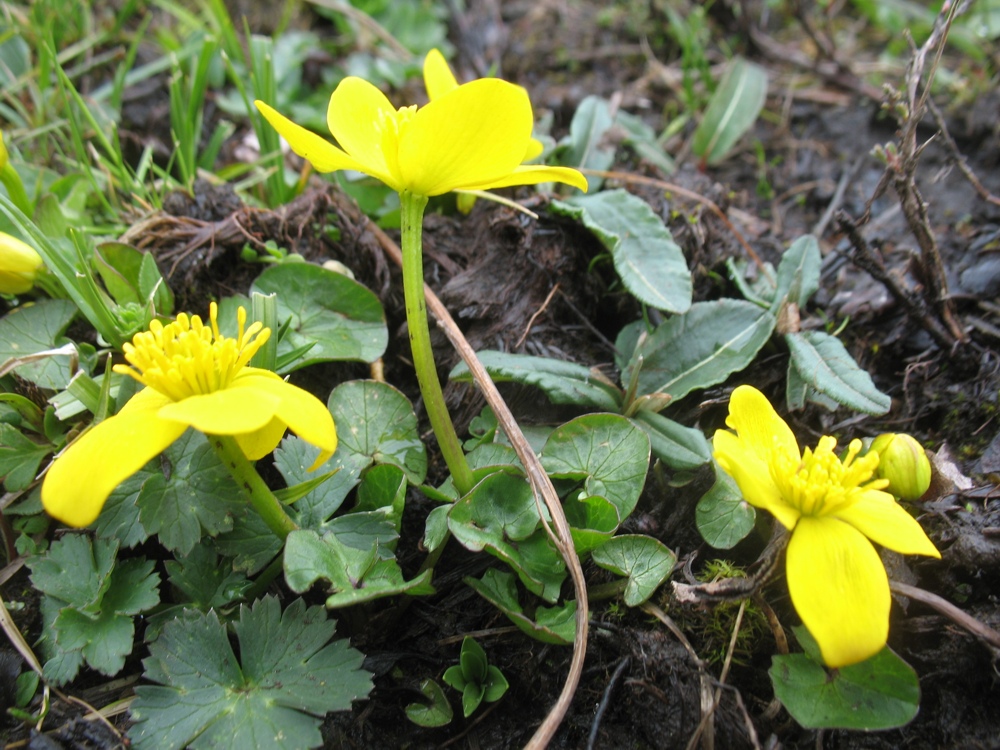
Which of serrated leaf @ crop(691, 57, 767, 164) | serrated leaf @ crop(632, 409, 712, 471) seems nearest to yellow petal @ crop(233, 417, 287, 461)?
serrated leaf @ crop(632, 409, 712, 471)

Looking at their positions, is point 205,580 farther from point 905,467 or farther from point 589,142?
point 589,142

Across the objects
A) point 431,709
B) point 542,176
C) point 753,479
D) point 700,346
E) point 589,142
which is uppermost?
point 542,176

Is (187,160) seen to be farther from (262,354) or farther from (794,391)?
(794,391)

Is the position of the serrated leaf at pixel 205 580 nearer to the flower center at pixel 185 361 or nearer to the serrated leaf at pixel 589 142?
the flower center at pixel 185 361

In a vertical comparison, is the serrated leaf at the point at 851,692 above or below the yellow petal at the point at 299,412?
below

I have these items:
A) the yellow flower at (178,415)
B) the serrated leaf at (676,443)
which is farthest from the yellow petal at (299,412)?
→ the serrated leaf at (676,443)

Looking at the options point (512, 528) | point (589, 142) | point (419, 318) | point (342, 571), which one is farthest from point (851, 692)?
point (589, 142)

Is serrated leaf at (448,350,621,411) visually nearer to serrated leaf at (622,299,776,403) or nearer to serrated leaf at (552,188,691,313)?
serrated leaf at (622,299,776,403)
